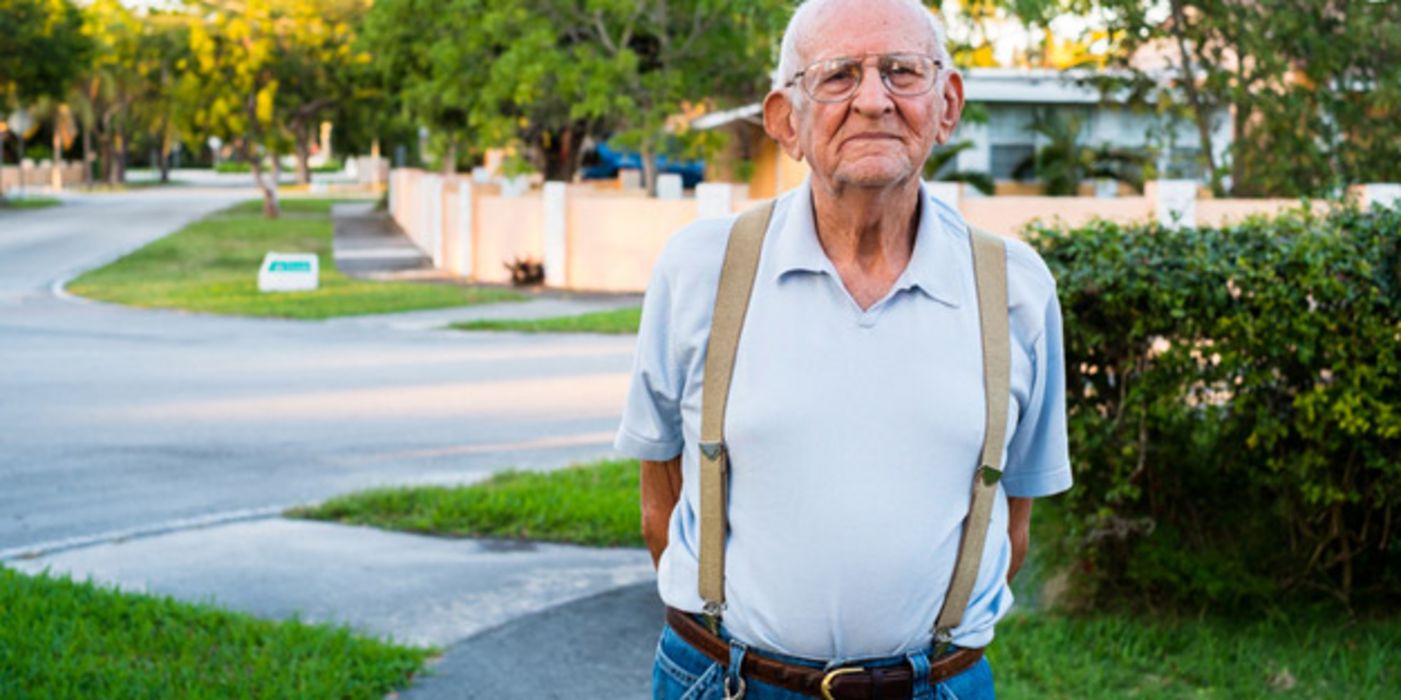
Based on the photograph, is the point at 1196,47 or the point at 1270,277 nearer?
the point at 1270,277

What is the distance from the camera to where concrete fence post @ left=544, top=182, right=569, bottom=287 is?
2539cm

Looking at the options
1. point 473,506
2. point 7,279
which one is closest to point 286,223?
point 7,279

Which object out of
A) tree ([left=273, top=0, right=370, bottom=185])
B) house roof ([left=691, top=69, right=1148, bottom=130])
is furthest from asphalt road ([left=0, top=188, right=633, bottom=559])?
tree ([left=273, top=0, right=370, bottom=185])

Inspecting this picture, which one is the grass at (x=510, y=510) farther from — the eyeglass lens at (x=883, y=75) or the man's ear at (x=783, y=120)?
the eyeglass lens at (x=883, y=75)

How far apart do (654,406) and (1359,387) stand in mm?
3582

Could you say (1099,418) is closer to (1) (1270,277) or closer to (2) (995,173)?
(1) (1270,277)

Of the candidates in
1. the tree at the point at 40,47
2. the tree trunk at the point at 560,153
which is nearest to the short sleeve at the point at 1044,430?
the tree trunk at the point at 560,153

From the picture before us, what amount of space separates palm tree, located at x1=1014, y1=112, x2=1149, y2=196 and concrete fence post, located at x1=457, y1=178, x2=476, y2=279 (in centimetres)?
941

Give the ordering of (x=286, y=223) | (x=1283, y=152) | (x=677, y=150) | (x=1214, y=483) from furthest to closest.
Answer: (x=286, y=223) → (x=677, y=150) → (x=1283, y=152) → (x=1214, y=483)

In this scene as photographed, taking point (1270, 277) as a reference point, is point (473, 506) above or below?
below

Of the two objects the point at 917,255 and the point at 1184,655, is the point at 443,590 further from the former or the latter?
the point at 917,255

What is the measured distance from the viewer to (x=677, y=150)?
1164 inches

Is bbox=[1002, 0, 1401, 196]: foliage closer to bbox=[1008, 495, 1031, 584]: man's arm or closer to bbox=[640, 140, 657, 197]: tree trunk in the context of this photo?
bbox=[640, 140, 657, 197]: tree trunk

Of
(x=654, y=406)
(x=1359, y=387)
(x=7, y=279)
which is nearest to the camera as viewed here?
(x=654, y=406)
